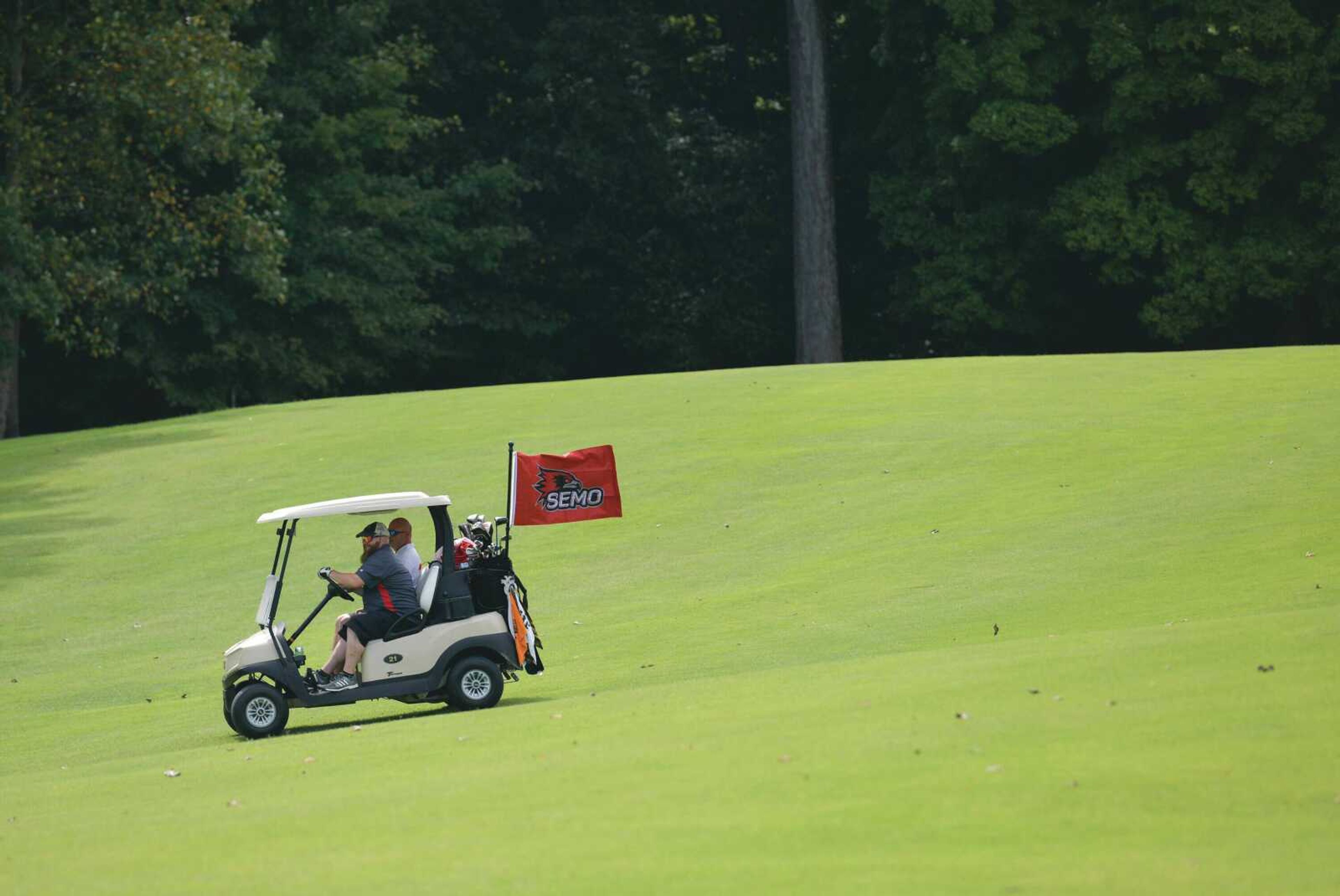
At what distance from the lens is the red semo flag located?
14172 millimetres

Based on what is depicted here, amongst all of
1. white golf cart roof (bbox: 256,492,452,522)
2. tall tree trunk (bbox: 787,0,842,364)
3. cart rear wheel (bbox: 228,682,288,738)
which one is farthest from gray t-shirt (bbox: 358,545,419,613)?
tall tree trunk (bbox: 787,0,842,364)

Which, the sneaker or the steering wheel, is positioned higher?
the steering wheel

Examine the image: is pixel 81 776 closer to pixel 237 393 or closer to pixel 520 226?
pixel 237 393

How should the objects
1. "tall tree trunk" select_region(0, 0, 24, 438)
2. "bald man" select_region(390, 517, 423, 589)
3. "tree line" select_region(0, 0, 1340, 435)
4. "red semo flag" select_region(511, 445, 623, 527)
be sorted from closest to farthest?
1. "bald man" select_region(390, 517, 423, 589)
2. "red semo flag" select_region(511, 445, 623, 527)
3. "tall tree trunk" select_region(0, 0, 24, 438)
4. "tree line" select_region(0, 0, 1340, 435)

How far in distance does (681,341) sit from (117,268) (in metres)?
17.5

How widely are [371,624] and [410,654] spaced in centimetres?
38

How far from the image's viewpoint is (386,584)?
1363 centimetres

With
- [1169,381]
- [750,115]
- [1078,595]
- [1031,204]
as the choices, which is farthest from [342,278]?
[1078,595]

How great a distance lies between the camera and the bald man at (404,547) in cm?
1385

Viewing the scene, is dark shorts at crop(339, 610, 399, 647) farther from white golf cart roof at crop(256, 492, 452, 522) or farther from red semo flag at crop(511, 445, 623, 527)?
red semo flag at crop(511, 445, 623, 527)

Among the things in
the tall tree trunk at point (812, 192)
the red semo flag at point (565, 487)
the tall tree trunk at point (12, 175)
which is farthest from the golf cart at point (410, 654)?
the tall tree trunk at point (812, 192)

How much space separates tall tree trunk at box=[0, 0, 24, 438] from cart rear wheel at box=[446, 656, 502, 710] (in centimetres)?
2533

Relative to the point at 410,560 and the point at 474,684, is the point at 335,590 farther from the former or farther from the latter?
the point at 474,684

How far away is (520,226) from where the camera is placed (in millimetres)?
51438
